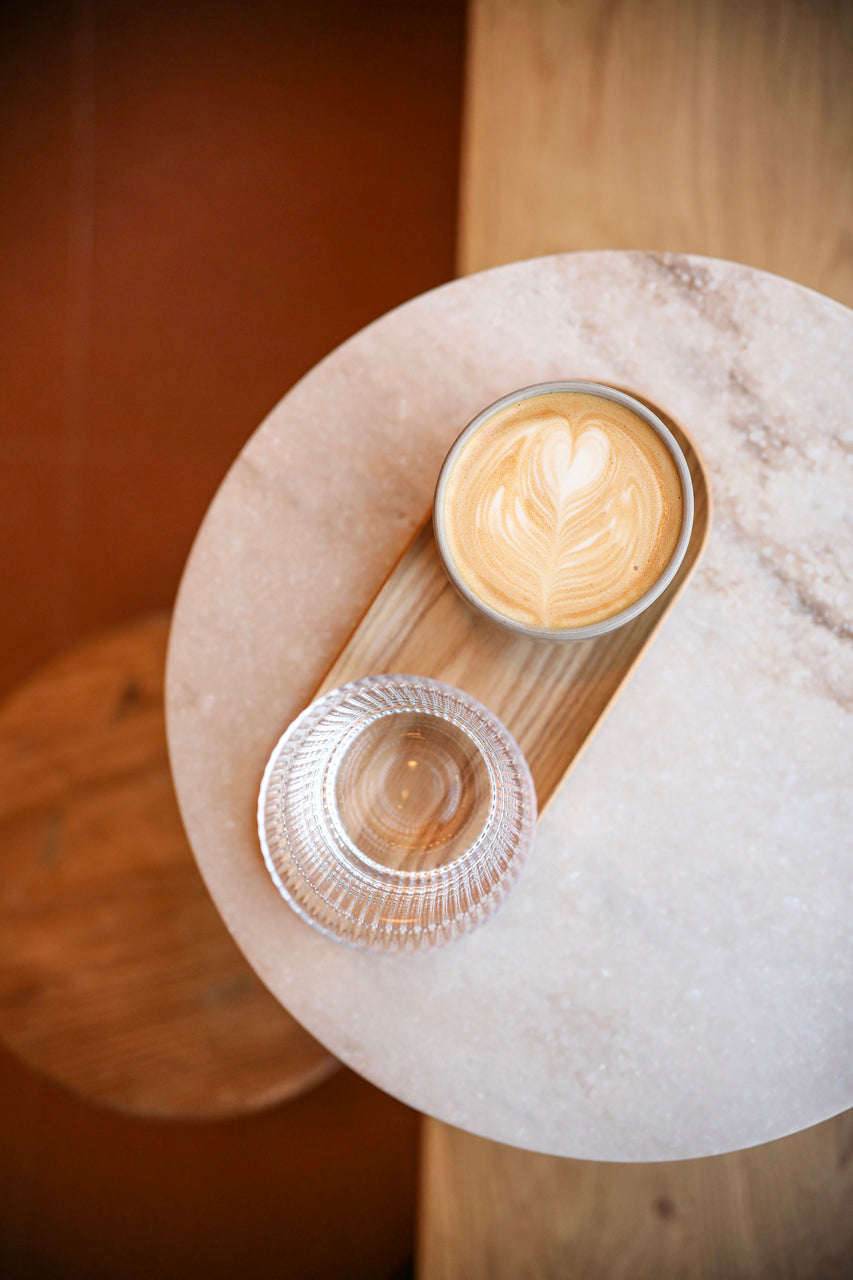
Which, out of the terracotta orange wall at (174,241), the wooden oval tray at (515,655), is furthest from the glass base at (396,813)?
the terracotta orange wall at (174,241)

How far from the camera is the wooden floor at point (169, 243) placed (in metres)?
1.64

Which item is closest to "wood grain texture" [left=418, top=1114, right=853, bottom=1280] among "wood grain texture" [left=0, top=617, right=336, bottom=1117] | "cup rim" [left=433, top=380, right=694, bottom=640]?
"wood grain texture" [left=0, top=617, right=336, bottom=1117]

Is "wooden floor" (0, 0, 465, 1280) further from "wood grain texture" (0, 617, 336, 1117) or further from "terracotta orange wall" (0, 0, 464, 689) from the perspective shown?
"wood grain texture" (0, 617, 336, 1117)

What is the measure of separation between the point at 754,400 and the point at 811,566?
0.18 metres

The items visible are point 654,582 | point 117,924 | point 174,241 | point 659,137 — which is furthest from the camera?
point 174,241

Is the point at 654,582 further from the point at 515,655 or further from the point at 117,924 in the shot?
the point at 117,924

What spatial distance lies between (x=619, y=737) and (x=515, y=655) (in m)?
0.13

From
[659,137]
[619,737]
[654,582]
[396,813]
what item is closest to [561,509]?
[654,582]

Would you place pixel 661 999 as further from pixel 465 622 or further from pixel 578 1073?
pixel 465 622

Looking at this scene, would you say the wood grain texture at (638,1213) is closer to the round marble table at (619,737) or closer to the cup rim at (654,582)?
the round marble table at (619,737)

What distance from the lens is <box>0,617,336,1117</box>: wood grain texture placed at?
3.51 feet

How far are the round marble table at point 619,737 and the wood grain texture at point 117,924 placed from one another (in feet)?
1.01

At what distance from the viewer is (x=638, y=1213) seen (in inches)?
44.7

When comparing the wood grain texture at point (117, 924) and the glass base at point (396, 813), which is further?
the wood grain texture at point (117, 924)
